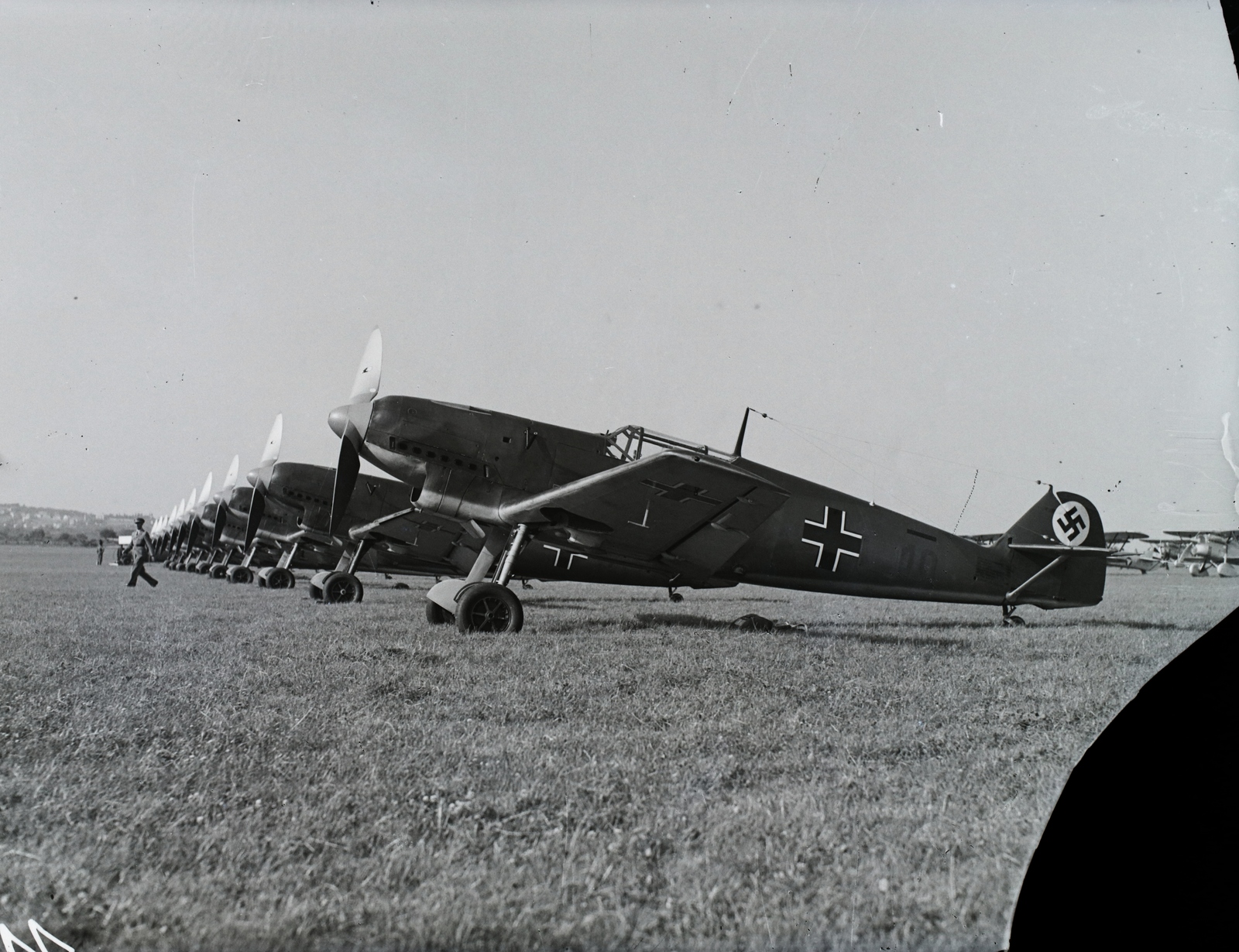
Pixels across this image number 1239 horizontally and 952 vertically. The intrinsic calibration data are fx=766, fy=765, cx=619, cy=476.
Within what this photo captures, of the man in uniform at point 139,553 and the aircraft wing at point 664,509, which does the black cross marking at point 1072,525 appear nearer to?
the aircraft wing at point 664,509

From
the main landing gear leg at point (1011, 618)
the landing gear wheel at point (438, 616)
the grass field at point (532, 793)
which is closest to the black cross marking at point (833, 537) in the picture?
the main landing gear leg at point (1011, 618)

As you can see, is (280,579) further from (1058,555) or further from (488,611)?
(1058,555)

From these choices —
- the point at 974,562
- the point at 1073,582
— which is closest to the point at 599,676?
the point at 974,562

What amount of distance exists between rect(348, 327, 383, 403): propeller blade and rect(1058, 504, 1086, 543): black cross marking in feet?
24.6

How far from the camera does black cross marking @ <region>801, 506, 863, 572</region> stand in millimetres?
7766

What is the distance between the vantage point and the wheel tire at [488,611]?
668 centimetres

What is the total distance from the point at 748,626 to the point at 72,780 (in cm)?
565

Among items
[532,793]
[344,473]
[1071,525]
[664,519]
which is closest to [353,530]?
[344,473]

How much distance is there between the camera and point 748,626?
736cm

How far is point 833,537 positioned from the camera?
7.78 m

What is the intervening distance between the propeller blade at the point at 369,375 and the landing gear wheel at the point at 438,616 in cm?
210

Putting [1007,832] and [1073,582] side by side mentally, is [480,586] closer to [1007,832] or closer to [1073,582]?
[1007,832]

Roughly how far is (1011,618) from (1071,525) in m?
1.36

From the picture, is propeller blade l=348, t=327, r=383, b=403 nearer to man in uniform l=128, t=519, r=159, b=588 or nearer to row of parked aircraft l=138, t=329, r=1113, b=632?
row of parked aircraft l=138, t=329, r=1113, b=632
